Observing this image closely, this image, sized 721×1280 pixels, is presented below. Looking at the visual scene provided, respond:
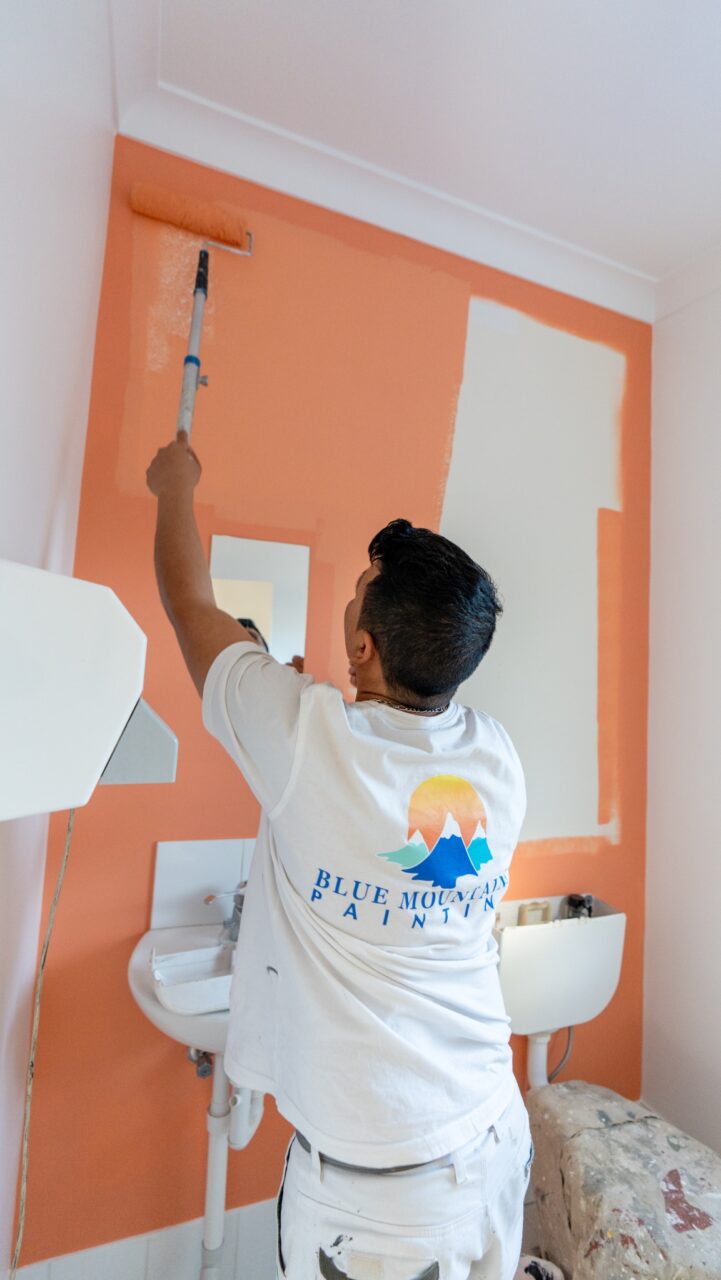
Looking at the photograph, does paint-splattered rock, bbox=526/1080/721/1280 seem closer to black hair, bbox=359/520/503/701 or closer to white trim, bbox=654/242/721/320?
black hair, bbox=359/520/503/701

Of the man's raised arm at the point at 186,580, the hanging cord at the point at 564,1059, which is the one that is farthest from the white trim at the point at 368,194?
the hanging cord at the point at 564,1059

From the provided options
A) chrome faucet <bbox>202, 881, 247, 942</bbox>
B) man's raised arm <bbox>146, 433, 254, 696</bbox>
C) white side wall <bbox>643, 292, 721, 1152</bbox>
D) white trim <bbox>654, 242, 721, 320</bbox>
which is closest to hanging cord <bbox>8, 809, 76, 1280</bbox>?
chrome faucet <bbox>202, 881, 247, 942</bbox>

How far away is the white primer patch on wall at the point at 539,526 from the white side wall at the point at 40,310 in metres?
0.88

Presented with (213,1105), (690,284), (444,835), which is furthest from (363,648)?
(690,284)

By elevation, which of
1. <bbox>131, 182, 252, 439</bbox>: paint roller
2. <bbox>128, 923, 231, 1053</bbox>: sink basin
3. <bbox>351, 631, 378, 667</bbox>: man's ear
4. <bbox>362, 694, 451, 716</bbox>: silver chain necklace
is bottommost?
<bbox>128, 923, 231, 1053</bbox>: sink basin

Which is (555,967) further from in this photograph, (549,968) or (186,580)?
(186,580)

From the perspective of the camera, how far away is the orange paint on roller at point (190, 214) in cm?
127

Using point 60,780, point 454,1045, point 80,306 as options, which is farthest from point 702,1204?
point 80,306

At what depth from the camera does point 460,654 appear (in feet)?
2.73

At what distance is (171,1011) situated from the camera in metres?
1.02

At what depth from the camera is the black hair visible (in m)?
0.82

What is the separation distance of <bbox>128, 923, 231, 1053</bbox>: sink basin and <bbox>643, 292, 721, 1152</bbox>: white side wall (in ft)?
4.02

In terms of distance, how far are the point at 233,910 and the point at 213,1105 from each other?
332 mm

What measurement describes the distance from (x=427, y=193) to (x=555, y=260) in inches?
16.4
